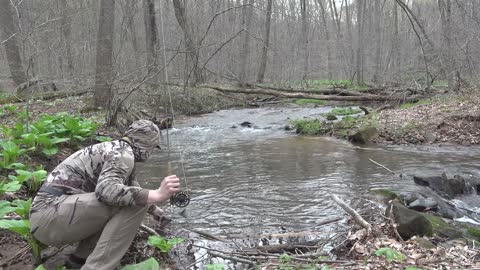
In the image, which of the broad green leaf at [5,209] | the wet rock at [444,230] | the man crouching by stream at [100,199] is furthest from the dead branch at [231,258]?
the wet rock at [444,230]

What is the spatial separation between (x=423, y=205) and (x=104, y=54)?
1062cm

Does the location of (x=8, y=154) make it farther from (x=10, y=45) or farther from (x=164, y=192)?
(x=10, y=45)

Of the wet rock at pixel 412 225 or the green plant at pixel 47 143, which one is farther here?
the green plant at pixel 47 143

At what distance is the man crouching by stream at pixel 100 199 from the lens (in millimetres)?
3189

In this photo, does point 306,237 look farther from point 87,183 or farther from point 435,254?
point 87,183

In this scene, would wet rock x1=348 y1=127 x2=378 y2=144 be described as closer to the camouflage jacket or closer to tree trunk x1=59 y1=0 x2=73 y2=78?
the camouflage jacket

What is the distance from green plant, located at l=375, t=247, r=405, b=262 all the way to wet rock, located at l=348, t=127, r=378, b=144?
7.76m

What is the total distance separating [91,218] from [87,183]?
1.08 feet

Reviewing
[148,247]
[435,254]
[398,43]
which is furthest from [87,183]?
[398,43]

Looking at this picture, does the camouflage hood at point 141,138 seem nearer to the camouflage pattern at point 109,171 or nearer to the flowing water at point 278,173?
the camouflage pattern at point 109,171

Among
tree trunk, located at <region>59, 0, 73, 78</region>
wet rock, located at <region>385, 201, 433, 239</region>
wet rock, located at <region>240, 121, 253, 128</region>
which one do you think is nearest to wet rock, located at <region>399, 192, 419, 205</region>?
wet rock, located at <region>385, 201, 433, 239</region>

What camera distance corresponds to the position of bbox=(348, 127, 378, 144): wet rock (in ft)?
37.0

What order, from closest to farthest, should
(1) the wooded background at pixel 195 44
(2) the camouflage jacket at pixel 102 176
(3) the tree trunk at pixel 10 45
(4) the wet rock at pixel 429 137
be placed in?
(2) the camouflage jacket at pixel 102 176 < (4) the wet rock at pixel 429 137 < (1) the wooded background at pixel 195 44 < (3) the tree trunk at pixel 10 45

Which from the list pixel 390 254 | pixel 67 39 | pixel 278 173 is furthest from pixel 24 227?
pixel 67 39
